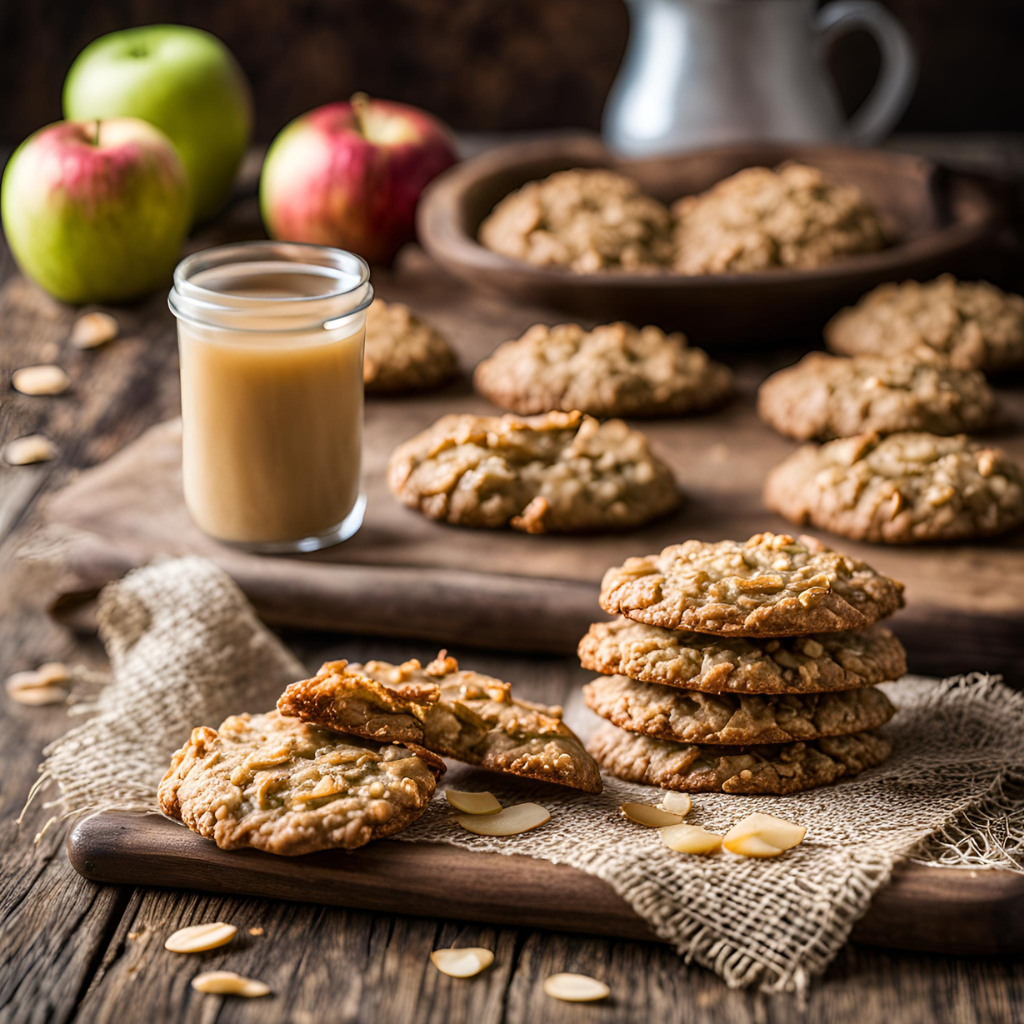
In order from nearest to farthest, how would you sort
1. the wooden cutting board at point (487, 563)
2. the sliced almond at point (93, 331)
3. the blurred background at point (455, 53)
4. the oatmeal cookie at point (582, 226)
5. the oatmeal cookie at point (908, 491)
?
the wooden cutting board at point (487, 563) < the oatmeal cookie at point (908, 491) < the oatmeal cookie at point (582, 226) < the sliced almond at point (93, 331) < the blurred background at point (455, 53)

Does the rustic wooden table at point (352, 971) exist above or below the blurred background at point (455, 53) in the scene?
below

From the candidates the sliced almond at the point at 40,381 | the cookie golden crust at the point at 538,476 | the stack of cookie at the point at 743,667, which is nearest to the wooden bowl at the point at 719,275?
the cookie golden crust at the point at 538,476

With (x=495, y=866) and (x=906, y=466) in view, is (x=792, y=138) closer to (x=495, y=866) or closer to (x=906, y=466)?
(x=906, y=466)

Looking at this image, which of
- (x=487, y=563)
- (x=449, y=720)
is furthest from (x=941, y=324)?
(x=449, y=720)

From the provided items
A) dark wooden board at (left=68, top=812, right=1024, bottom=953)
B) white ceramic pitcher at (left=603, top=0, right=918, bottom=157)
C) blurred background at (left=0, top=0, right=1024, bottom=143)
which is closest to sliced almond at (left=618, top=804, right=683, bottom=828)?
dark wooden board at (left=68, top=812, right=1024, bottom=953)

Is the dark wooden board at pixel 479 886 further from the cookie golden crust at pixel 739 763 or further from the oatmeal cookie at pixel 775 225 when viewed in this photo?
the oatmeal cookie at pixel 775 225

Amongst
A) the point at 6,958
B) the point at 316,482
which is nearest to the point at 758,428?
the point at 316,482

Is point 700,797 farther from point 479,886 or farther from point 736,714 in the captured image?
point 479,886

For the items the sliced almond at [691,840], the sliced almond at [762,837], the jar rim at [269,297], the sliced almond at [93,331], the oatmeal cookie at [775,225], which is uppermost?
the jar rim at [269,297]
